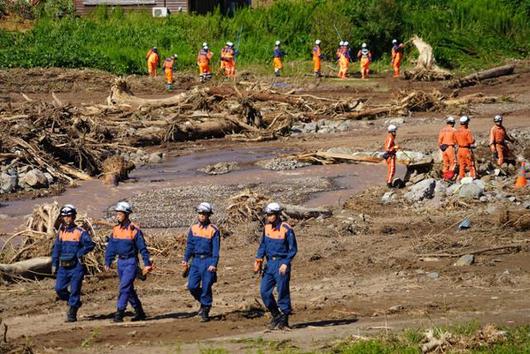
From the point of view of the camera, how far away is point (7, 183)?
27.6 meters

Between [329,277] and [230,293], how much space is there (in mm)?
1773

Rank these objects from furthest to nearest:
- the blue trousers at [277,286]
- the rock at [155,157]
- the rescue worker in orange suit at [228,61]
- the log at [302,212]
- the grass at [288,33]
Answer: the grass at [288,33], the rescue worker in orange suit at [228,61], the rock at [155,157], the log at [302,212], the blue trousers at [277,286]

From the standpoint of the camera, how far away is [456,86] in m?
44.6

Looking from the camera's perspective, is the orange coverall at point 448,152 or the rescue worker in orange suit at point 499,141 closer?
the orange coverall at point 448,152

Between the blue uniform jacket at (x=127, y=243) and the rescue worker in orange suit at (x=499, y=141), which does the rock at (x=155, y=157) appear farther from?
the blue uniform jacket at (x=127, y=243)

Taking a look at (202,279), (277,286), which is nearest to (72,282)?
(202,279)

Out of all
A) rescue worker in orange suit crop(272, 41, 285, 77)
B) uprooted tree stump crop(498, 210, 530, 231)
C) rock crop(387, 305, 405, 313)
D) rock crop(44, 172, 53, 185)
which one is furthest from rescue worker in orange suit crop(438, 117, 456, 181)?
rescue worker in orange suit crop(272, 41, 285, 77)

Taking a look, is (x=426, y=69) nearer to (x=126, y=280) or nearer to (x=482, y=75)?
(x=482, y=75)

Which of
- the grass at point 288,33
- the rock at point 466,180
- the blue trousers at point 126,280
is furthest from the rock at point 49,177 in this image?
the grass at point 288,33

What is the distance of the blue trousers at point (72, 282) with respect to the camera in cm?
1561

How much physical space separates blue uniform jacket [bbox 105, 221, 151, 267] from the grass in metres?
34.4

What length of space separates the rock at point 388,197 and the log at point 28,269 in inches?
336

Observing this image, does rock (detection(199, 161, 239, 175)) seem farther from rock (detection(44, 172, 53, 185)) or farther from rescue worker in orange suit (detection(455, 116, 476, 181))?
rescue worker in orange suit (detection(455, 116, 476, 181))

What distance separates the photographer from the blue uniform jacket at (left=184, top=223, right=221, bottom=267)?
15203 mm
